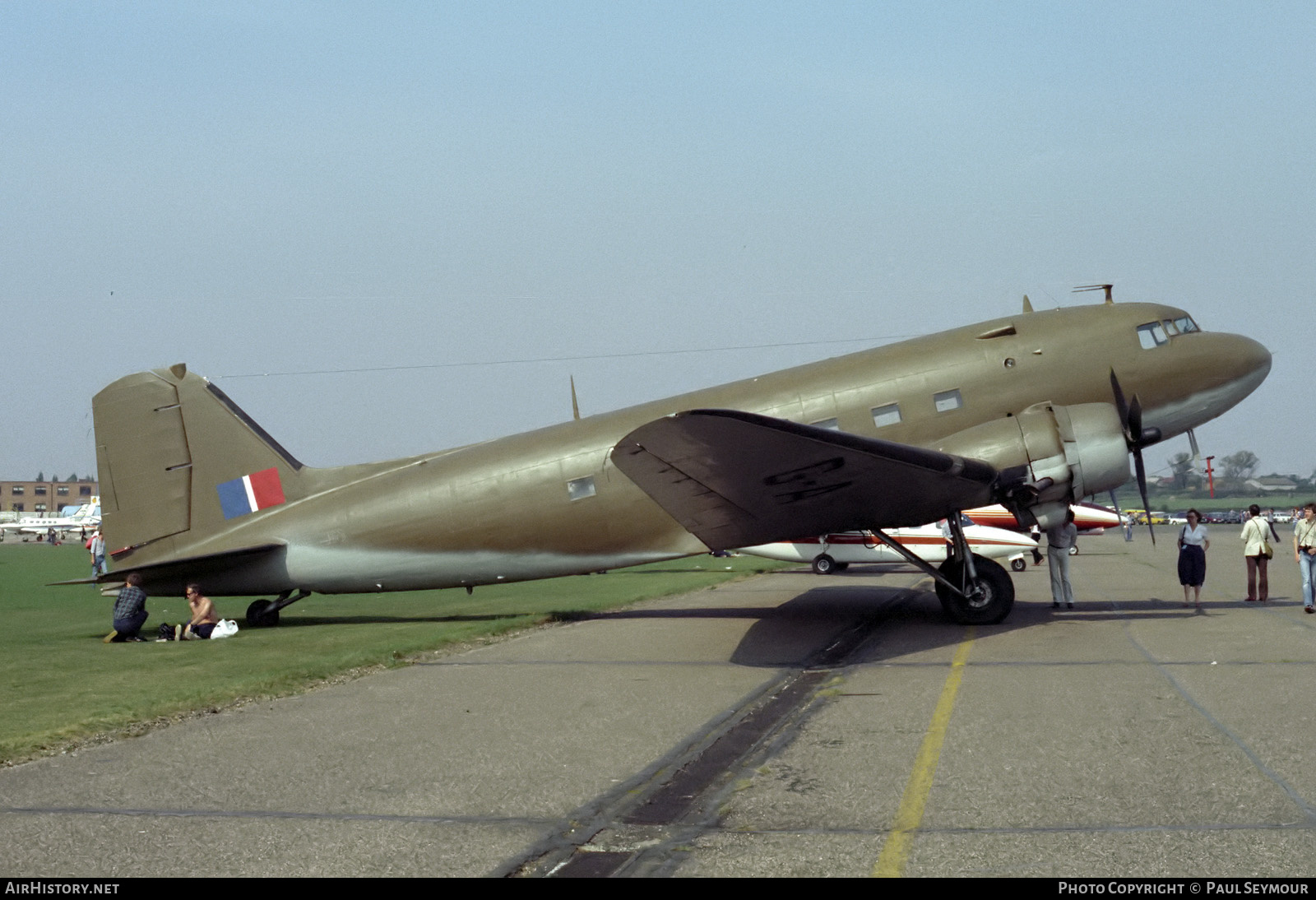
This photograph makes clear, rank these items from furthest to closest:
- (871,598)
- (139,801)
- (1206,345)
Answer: (871,598), (1206,345), (139,801)

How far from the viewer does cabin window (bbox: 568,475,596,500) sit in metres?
17.7

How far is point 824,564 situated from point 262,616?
17670 millimetres

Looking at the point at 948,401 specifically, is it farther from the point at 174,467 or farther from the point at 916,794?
the point at 174,467

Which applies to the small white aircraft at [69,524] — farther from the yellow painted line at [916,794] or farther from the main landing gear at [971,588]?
the yellow painted line at [916,794]

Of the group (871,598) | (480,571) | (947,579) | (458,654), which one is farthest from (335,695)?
(871,598)

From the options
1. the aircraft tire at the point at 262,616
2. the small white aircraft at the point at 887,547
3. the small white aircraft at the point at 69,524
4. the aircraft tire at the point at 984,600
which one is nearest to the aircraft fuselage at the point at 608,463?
the aircraft tire at the point at 262,616

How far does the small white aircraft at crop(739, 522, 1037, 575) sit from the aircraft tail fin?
13.1 metres

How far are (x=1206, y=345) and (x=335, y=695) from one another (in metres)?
13.9

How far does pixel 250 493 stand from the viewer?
768 inches

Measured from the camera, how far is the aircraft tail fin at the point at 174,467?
19.2 m

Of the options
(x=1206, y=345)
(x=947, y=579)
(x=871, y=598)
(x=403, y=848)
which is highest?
(x=1206, y=345)

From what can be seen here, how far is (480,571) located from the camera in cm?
1819

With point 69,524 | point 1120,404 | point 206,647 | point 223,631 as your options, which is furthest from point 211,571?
point 69,524
